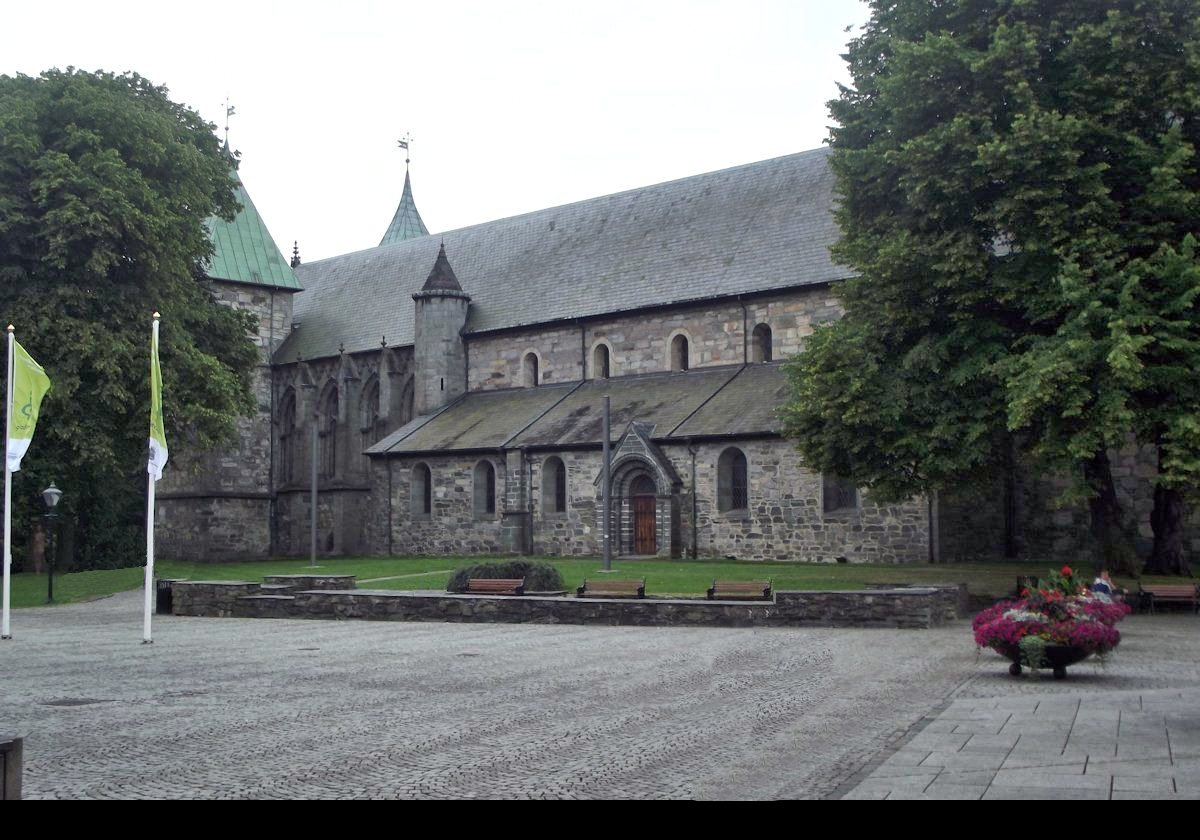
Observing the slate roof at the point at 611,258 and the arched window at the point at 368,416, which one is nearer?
the slate roof at the point at 611,258

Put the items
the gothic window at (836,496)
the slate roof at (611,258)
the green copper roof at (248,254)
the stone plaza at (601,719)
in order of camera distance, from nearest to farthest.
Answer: the stone plaza at (601,719), the gothic window at (836,496), the slate roof at (611,258), the green copper roof at (248,254)

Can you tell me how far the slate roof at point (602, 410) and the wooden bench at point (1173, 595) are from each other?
1467 cm

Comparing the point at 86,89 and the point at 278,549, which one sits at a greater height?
the point at 86,89

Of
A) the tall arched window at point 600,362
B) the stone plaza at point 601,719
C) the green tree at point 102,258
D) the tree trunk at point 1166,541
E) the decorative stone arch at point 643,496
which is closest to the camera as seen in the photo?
the stone plaza at point 601,719

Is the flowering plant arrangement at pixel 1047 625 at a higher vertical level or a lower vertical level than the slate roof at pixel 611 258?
lower

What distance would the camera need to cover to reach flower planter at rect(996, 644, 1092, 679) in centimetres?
1502

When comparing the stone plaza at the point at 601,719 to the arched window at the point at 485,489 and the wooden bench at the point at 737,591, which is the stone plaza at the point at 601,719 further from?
the arched window at the point at 485,489

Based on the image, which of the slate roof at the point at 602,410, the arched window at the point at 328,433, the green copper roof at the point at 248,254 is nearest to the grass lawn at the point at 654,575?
the slate roof at the point at 602,410

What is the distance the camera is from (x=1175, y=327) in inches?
938

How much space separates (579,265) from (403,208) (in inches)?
1540

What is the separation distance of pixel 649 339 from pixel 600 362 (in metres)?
2.68

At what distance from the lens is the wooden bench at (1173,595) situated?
2495 cm
